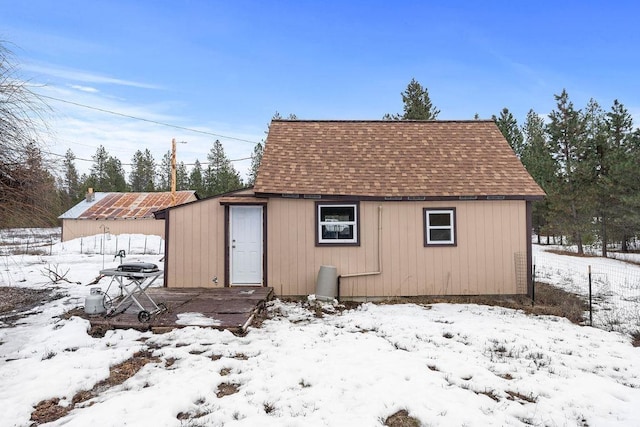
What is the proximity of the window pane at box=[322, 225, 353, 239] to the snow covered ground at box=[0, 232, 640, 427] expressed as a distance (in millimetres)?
2649

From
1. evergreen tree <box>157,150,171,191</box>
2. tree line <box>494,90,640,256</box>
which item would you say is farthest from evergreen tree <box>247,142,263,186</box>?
tree line <box>494,90,640,256</box>

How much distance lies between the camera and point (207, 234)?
900 centimetres

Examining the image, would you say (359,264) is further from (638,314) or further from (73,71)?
(73,71)

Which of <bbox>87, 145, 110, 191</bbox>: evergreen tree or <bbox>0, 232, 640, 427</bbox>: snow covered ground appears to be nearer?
<bbox>0, 232, 640, 427</bbox>: snow covered ground

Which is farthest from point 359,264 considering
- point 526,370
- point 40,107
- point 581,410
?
point 40,107

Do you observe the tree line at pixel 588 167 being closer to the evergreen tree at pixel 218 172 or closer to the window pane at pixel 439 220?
the window pane at pixel 439 220

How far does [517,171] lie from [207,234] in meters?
8.46

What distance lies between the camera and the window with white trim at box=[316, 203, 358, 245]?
29.4ft

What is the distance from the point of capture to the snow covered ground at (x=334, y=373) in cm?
329

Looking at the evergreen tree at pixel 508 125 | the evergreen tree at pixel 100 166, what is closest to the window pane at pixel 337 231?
the evergreen tree at pixel 508 125

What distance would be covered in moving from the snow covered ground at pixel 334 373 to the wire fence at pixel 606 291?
2.98 ft

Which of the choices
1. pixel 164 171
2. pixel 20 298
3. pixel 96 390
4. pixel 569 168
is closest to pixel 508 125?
pixel 569 168

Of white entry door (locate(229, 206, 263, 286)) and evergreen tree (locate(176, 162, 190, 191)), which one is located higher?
evergreen tree (locate(176, 162, 190, 191))

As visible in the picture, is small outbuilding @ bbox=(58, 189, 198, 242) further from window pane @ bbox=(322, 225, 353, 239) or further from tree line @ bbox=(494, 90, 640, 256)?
tree line @ bbox=(494, 90, 640, 256)
